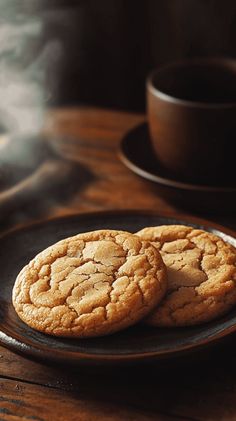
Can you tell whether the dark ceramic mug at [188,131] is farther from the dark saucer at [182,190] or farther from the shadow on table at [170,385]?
the shadow on table at [170,385]

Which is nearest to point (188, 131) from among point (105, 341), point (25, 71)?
point (105, 341)

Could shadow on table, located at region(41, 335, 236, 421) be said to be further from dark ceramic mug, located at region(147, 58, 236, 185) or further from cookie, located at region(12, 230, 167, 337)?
dark ceramic mug, located at region(147, 58, 236, 185)

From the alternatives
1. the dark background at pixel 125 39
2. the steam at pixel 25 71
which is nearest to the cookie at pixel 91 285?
the steam at pixel 25 71

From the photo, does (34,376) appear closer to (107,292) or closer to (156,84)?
(107,292)

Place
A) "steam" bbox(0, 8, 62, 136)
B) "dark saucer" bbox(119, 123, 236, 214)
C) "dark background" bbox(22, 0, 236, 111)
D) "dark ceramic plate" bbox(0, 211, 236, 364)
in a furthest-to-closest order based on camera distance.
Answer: "dark background" bbox(22, 0, 236, 111)
"steam" bbox(0, 8, 62, 136)
"dark saucer" bbox(119, 123, 236, 214)
"dark ceramic plate" bbox(0, 211, 236, 364)

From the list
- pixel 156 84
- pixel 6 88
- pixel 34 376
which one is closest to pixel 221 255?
pixel 34 376

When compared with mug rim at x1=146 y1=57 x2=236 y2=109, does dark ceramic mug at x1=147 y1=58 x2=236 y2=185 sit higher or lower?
lower

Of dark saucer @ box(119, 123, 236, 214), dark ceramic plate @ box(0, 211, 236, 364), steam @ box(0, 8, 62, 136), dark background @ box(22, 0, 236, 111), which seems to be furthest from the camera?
dark background @ box(22, 0, 236, 111)

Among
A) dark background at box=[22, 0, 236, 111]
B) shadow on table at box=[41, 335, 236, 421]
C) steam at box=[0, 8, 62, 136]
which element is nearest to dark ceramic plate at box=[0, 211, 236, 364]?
shadow on table at box=[41, 335, 236, 421]
